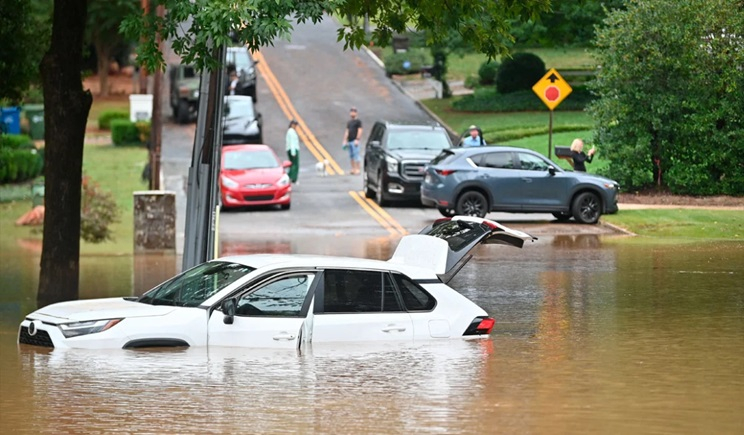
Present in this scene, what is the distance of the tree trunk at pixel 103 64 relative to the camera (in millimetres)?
58125

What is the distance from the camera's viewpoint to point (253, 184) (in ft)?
102

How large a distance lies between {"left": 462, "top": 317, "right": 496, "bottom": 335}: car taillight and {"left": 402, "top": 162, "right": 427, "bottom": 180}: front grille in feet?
57.5

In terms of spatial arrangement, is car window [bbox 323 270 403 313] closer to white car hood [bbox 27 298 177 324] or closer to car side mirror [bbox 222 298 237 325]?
car side mirror [bbox 222 298 237 325]

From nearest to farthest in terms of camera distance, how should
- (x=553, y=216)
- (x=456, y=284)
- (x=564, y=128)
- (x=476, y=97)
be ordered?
(x=456, y=284), (x=553, y=216), (x=564, y=128), (x=476, y=97)

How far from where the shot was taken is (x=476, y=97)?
51.4 meters

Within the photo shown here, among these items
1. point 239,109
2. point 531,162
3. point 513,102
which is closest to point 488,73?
point 513,102

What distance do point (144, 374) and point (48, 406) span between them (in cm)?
121

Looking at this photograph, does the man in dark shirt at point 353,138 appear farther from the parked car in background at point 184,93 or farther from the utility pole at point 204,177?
the utility pole at point 204,177

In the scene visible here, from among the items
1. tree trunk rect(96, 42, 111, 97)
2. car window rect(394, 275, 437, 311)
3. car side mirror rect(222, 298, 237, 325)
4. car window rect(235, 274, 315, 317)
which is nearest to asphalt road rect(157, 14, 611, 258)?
tree trunk rect(96, 42, 111, 97)

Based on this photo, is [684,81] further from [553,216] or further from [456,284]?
[456,284]

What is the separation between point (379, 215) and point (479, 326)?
55.5ft

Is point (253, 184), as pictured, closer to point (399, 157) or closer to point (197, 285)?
point (399, 157)

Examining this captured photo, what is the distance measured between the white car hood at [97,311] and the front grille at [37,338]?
13 cm

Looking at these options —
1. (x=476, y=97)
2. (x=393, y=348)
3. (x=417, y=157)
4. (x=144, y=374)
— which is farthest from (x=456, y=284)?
(x=476, y=97)
